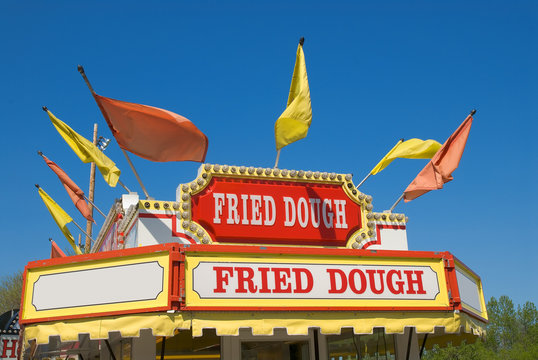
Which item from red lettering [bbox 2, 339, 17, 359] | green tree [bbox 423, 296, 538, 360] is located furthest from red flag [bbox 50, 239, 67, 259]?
green tree [bbox 423, 296, 538, 360]

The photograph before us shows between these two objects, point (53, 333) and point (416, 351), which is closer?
point (53, 333)

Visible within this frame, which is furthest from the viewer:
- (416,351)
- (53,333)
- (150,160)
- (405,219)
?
(405,219)

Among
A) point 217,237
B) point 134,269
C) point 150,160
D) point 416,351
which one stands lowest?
point 416,351

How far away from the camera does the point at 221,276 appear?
8.11 m

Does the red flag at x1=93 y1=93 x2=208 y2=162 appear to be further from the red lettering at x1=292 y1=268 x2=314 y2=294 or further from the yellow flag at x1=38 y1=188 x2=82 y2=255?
the yellow flag at x1=38 y1=188 x2=82 y2=255

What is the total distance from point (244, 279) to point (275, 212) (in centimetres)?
291

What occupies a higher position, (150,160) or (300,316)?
(150,160)

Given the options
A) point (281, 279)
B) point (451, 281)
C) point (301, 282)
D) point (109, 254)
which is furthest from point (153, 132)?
point (451, 281)

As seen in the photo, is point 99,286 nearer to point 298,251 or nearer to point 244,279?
point 244,279

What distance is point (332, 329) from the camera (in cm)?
831

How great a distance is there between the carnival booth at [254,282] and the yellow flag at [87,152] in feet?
3.26

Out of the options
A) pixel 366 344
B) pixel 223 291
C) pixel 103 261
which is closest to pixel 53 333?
pixel 103 261

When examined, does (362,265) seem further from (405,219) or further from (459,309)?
(405,219)

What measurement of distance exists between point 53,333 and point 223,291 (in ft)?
8.39
